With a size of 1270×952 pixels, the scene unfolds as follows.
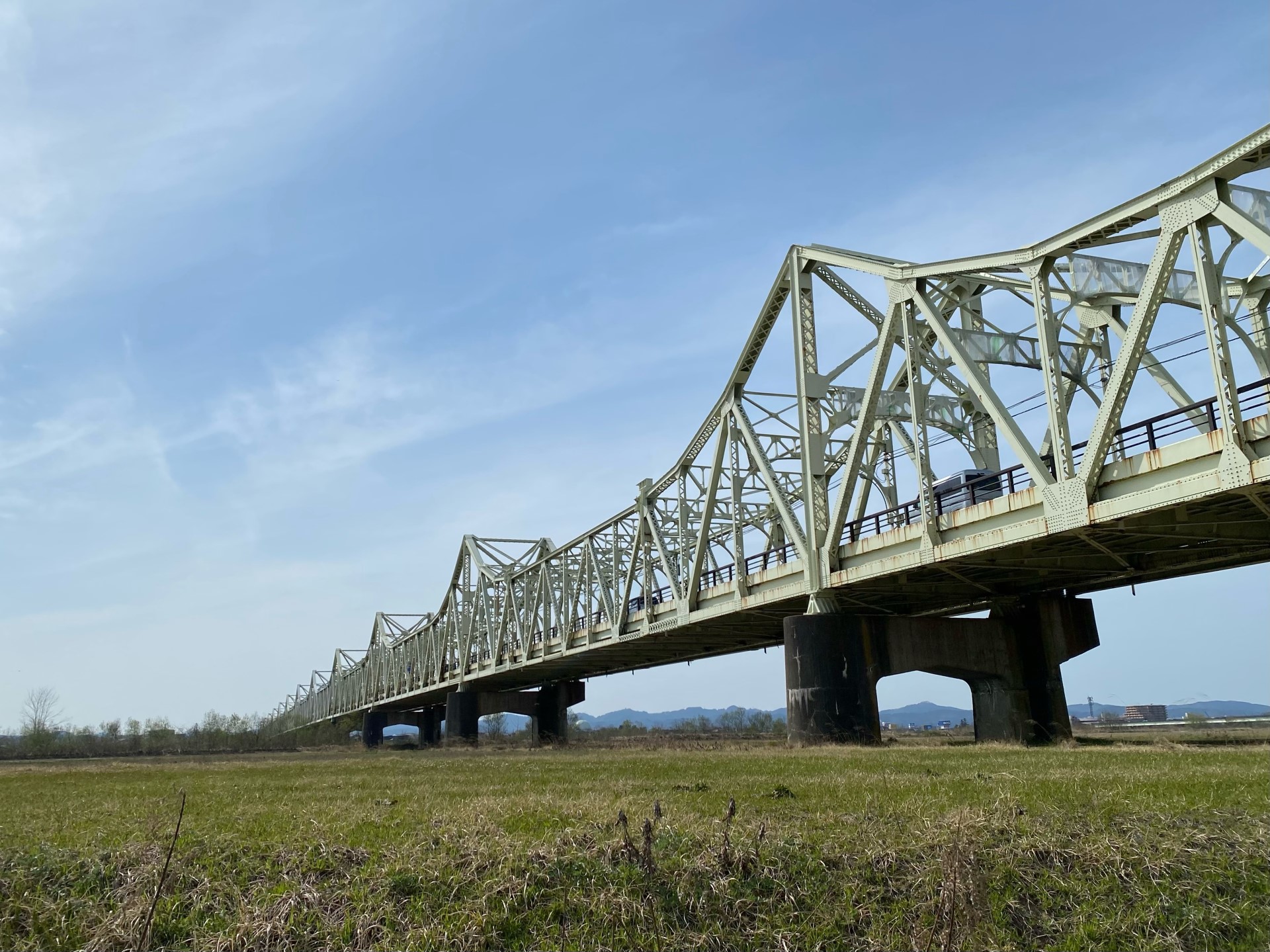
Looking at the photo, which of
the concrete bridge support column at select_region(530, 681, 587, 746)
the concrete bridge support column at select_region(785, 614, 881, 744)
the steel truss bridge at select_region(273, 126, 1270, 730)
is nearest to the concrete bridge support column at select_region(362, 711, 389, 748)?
the concrete bridge support column at select_region(530, 681, 587, 746)

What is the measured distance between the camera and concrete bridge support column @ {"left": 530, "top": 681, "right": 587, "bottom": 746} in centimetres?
7406

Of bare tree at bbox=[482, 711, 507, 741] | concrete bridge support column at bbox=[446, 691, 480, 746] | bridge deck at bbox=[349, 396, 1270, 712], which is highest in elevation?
bridge deck at bbox=[349, 396, 1270, 712]

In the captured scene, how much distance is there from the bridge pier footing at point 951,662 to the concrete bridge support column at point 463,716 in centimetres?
5125

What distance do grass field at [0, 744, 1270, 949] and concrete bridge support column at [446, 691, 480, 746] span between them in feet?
219

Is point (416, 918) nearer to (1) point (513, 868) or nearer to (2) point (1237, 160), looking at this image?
(1) point (513, 868)

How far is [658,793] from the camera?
14.5 metres

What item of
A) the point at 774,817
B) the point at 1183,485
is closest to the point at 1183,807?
the point at 774,817

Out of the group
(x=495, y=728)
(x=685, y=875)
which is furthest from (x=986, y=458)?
(x=495, y=728)

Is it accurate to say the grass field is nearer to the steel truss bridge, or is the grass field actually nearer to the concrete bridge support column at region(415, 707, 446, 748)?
the steel truss bridge

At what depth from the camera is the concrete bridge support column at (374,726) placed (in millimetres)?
119000

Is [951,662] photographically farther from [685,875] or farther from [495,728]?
[495,728]

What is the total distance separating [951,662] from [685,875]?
25234 millimetres

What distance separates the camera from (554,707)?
76.6 meters

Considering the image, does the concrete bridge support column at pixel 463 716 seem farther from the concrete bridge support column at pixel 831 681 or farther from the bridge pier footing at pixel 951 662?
the bridge pier footing at pixel 951 662
